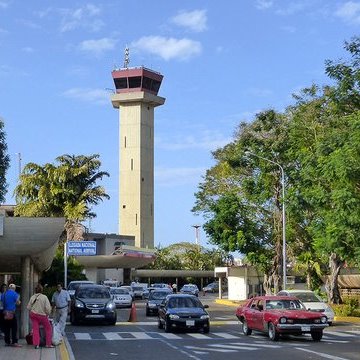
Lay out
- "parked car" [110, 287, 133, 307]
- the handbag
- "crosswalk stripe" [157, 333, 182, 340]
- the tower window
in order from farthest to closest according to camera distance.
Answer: the tower window < "parked car" [110, 287, 133, 307] < "crosswalk stripe" [157, 333, 182, 340] < the handbag

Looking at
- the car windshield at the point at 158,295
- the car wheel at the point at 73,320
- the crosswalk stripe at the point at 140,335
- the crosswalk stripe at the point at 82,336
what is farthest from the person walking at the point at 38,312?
the car windshield at the point at 158,295

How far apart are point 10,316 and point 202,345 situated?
5931 mm

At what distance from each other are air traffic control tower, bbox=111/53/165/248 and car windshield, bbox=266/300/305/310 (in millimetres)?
73389

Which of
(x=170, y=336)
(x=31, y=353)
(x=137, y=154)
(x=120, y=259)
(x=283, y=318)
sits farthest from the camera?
(x=137, y=154)

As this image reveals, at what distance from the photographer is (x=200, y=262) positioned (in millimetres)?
103625

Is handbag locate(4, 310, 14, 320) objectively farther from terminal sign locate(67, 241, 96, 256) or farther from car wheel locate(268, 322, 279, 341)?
terminal sign locate(67, 241, 96, 256)

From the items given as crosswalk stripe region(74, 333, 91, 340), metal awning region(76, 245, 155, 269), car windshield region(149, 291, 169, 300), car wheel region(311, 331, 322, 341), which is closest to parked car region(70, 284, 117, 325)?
crosswalk stripe region(74, 333, 91, 340)

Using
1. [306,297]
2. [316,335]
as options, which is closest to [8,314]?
[316,335]

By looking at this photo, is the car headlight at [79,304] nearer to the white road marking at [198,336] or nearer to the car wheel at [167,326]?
the car wheel at [167,326]

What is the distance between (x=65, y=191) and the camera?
5675cm

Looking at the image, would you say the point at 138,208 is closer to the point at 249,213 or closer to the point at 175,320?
the point at 249,213

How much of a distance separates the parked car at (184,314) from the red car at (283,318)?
2251 millimetres

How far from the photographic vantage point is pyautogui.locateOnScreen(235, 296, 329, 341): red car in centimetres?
2192

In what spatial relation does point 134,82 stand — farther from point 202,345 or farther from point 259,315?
point 202,345
